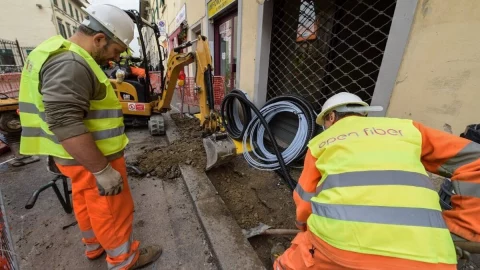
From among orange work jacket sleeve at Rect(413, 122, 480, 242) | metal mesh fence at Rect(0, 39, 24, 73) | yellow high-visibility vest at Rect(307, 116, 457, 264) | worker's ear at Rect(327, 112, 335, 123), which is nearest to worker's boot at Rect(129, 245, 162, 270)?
yellow high-visibility vest at Rect(307, 116, 457, 264)

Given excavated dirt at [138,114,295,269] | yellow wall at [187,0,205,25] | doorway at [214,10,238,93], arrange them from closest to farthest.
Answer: excavated dirt at [138,114,295,269], doorway at [214,10,238,93], yellow wall at [187,0,205,25]

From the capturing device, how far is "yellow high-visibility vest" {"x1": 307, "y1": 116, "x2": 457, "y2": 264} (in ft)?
2.85

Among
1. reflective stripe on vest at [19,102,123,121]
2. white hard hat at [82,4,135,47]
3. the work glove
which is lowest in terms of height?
the work glove

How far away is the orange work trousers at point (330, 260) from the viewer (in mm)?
872

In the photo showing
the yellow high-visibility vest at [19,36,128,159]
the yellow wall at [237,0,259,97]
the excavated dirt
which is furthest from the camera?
the yellow wall at [237,0,259,97]

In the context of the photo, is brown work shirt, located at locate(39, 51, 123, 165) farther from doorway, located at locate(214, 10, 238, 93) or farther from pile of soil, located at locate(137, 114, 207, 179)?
doorway, located at locate(214, 10, 238, 93)

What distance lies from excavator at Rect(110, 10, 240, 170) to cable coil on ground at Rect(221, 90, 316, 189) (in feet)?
1.43

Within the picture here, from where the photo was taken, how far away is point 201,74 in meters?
3.52

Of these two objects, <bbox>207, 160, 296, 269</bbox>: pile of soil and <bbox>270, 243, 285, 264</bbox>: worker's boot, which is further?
<bbox>207, 160, 296, 269</bbox>: pile of soil

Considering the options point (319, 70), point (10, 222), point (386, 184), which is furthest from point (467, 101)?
point (10, 222)

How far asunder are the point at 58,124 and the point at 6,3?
83.9ft

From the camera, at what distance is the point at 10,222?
2197 millimetres

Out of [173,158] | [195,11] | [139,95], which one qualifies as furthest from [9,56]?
[173,158]

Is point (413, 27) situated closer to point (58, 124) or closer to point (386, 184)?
point (386, 184)
